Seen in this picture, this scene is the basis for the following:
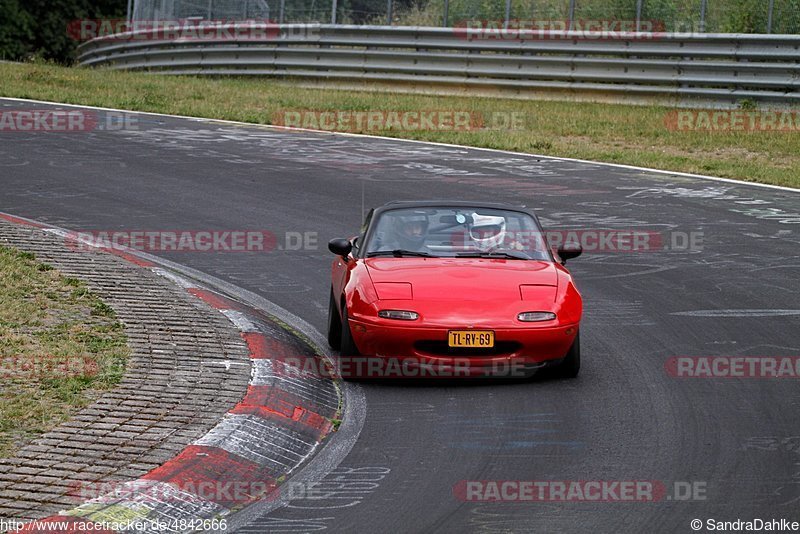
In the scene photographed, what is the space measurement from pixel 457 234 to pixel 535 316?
4.74 ft

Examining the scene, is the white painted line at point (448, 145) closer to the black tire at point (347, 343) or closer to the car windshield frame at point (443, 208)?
the car windshield frame at point (443, 208)

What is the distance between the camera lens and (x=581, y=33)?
25938 millimetres

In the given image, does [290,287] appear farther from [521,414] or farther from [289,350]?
[521,414]

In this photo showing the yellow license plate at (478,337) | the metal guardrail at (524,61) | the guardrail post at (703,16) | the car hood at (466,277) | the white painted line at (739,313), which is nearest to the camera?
the yellow license plate at (478,337)

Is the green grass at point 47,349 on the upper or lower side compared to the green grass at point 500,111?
lower

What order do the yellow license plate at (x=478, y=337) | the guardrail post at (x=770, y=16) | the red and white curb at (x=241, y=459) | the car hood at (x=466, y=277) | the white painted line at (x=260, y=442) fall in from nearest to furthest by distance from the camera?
the red and white curb at (x=241, y=459)
the white painted line at (x=260, y=442)
the yellow license plate at (x=478, y=337)
the car hood at (x=466, y=277)
the guardrail post at (x=770, y=16)

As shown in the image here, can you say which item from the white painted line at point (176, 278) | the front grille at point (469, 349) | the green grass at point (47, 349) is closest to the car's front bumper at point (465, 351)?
the front grille at point (469, 349)

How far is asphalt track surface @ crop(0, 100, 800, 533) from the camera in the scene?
657 cm

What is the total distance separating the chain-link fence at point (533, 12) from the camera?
2434 centimetres

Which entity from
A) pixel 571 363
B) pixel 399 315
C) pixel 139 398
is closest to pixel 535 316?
pixel 571 363

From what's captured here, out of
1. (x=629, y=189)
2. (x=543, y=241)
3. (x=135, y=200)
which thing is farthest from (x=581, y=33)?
(x=543, y=241)

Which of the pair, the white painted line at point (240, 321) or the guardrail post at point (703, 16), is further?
the guardrail post at point (703, 16)

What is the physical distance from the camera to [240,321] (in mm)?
10484

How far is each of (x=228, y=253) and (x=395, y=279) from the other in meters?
4.82
